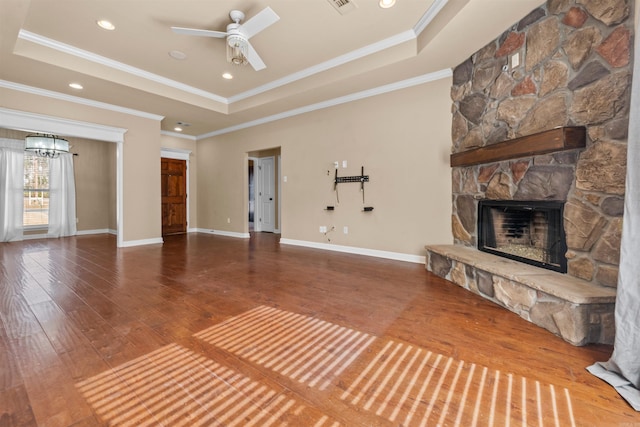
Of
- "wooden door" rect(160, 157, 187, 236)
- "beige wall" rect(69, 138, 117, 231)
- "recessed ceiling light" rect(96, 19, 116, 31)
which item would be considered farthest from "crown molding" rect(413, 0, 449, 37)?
"beige wall" rect(69, 138, 117, 231)

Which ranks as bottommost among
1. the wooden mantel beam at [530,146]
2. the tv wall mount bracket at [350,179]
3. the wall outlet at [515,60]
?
the tv wall mount bracket at [350,179]

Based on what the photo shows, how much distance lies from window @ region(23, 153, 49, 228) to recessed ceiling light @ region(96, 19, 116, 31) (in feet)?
17.6

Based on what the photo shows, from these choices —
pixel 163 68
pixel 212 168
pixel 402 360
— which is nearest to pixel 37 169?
pixel 212 168

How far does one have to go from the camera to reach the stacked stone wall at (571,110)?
203 centimetres

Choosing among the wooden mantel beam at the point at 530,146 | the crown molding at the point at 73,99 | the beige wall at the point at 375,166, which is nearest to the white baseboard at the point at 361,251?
the beige wall at the point at 375,166

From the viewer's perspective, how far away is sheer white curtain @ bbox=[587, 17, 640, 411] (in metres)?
1.50

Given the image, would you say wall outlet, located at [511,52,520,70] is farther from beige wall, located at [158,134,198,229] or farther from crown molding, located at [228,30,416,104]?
beige wall, located at [158,134,198,229]

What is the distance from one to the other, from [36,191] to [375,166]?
8.05 m

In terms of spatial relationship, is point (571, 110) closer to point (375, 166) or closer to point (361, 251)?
point (375, 166)

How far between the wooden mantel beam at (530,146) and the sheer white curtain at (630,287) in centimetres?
70

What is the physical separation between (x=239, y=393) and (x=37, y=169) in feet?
28.0

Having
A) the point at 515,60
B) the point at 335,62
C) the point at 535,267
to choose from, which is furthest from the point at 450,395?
the point at 335,62

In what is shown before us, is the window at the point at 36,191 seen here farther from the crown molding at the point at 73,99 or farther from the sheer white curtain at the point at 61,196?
the crown molding at the point at 73,99

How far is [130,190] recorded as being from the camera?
18.6ft
